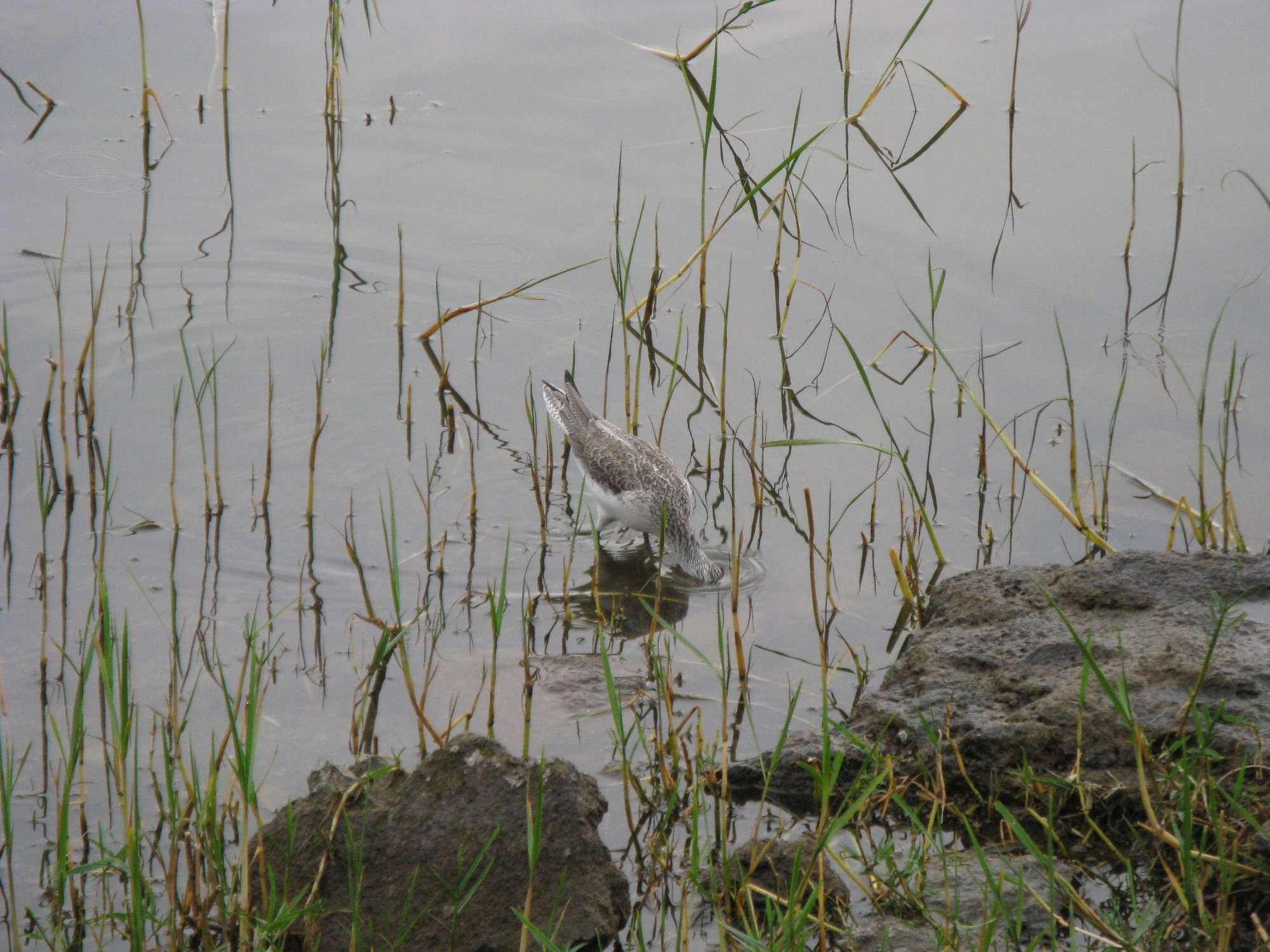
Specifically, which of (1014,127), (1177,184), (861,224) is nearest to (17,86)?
(861,224)

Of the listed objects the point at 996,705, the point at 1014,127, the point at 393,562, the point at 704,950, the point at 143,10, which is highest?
the point at 143,10

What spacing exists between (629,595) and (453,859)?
247 cm

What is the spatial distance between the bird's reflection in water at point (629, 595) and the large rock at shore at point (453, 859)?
167 cm

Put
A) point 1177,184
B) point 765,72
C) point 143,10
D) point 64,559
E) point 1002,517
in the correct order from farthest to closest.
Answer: point 143,10
point 765,72
point 1177,184
point 1002,517
point 64,559

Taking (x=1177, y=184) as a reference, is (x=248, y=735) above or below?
below

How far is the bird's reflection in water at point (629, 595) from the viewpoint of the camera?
5391 mm

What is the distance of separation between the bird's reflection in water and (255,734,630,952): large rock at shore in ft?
5.48

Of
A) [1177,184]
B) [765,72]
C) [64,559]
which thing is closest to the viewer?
[64,559]

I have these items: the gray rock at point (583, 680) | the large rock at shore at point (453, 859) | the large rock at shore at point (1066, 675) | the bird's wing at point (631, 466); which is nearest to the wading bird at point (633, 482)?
the bird's wing at point (631, 466)

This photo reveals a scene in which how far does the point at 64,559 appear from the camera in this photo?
525 cm

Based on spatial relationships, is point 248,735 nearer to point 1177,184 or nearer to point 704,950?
point 704,950

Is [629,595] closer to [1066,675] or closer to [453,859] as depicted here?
A: [1066,675]

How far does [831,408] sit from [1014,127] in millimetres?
3265

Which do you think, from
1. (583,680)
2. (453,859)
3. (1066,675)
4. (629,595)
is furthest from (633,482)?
(453,859)
